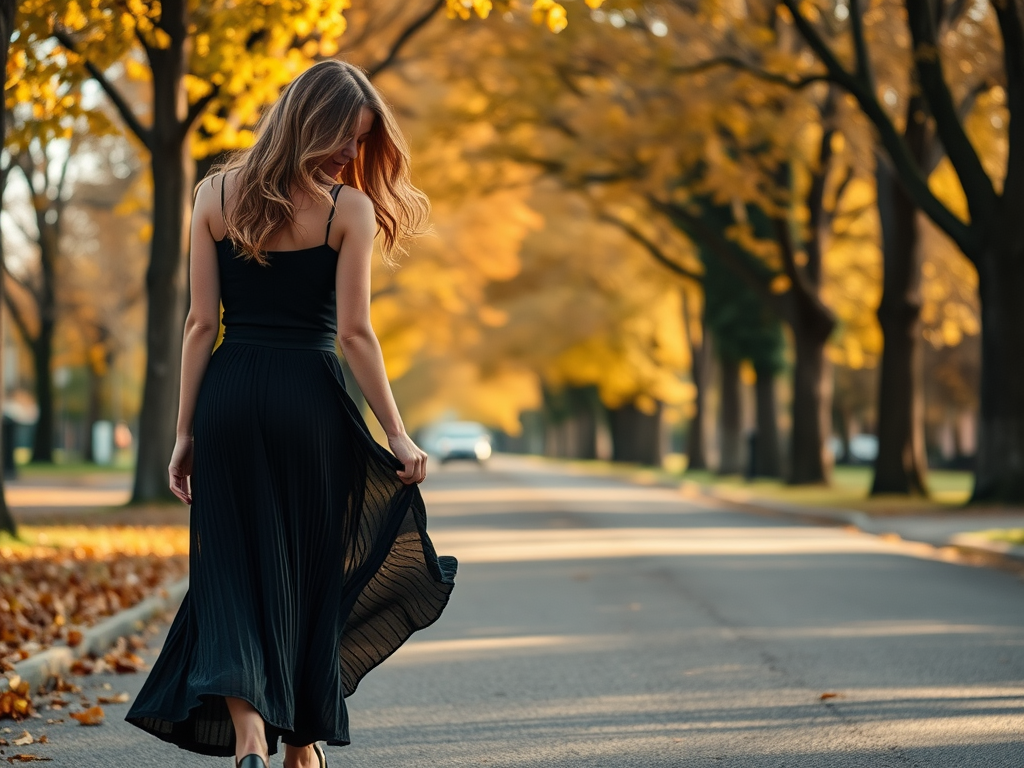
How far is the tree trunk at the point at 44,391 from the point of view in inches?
1442

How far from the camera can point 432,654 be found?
841cm

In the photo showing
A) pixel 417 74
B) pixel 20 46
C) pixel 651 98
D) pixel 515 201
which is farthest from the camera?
pixel 515 201

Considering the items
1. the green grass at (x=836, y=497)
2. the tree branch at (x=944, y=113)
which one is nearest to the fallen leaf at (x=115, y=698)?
the tree branch at (x=944, y=113)

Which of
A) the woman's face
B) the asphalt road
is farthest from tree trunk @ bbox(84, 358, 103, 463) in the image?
the woman's face

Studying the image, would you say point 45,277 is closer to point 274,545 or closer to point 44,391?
point 44,391

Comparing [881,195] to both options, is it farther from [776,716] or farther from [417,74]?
[776,716]

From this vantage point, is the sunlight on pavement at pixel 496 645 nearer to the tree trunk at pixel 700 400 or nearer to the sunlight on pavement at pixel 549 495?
the sunlight on pavement at pixel 549 495

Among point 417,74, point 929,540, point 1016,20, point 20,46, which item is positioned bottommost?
point 929,540

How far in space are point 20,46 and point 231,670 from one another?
29.5 feet

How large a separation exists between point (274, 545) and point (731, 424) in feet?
111

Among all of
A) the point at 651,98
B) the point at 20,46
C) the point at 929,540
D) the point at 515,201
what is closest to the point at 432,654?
the point at 20,46

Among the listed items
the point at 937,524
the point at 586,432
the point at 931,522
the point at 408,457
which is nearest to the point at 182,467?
the point at 408,457

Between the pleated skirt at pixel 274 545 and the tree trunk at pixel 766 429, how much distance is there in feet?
92.7

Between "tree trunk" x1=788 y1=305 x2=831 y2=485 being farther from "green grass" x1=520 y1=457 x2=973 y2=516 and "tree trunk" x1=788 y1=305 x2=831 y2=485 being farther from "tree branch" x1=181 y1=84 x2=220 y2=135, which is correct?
"tree branch" x1=181 y1=84 x2=220 y2=135
